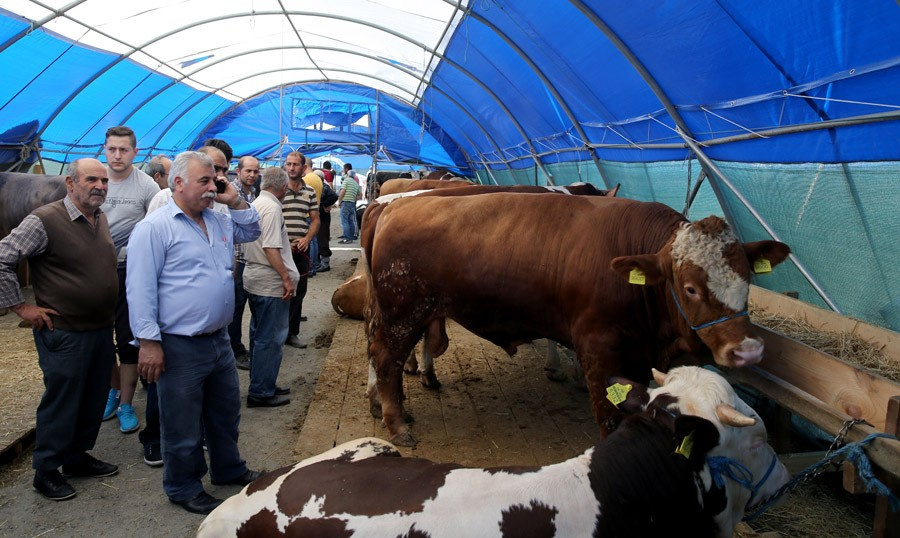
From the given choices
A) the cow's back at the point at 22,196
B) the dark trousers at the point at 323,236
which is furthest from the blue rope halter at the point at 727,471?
the dark trousers at the point at 323,236

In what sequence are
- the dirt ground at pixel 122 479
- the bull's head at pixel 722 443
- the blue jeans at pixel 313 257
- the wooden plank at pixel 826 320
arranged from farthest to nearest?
the blue jeans at pixel 313 257, the dirt ground at pixel 122 479, the wooden plank at pixel 826 320, the bull's head at pixel 722 443

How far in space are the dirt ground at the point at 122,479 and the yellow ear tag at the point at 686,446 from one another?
2.85 metres

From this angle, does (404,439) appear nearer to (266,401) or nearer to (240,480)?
(240,480)

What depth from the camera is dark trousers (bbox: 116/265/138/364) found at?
484 cm

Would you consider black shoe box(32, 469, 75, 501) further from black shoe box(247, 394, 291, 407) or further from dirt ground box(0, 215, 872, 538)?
black shoe box(247, 394, 291, 407)

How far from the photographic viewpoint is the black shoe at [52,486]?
4.04m

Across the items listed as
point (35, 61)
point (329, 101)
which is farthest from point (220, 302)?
point (329, 101)

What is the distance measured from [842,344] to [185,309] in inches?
145

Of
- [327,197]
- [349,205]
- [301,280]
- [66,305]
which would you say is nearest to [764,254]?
[66,305]

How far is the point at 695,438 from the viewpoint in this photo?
236cm

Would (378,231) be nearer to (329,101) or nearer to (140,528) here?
(140,528)

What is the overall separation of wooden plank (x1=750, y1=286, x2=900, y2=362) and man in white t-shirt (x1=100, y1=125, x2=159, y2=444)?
4.74 meters

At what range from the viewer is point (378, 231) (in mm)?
5254

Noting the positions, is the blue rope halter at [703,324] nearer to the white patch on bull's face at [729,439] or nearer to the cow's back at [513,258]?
the cow's back at [513,258]
